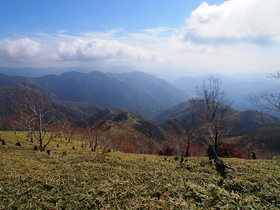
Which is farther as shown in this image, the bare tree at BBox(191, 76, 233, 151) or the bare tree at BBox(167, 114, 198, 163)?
the bare tree at BBox(167, 114, 198, 163)

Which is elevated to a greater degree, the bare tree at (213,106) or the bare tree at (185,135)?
the bare tree at (213,106)

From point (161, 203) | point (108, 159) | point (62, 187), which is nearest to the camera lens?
point (161, 203)

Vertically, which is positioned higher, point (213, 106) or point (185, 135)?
point (213, 106)

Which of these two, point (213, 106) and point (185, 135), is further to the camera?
point (185, 135)

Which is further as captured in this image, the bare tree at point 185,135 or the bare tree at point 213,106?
the bare tree at point 185,135

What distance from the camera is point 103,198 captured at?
6.11 metres

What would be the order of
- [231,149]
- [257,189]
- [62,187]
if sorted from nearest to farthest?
[257,189] < [62,187] < [231,149]

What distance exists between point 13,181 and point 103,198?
6540 mm

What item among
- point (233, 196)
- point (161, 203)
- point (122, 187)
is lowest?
point (122, 187)

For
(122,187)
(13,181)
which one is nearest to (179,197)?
(122,187)

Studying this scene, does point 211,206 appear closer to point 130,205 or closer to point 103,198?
point 130,205

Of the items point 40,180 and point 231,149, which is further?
point 231,149

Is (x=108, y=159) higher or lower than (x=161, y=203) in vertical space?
lower

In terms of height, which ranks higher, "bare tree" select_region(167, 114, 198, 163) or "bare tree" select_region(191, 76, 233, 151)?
"bare tree" select_region(191, 76, 233, 151)
